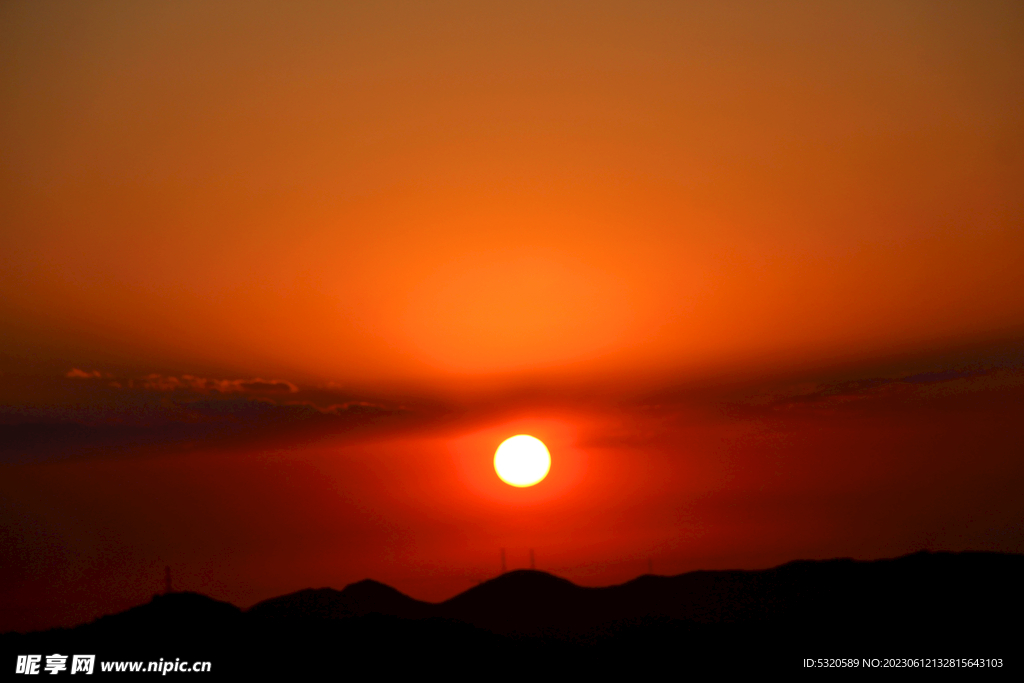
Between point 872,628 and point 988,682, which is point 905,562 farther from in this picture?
point 988,682

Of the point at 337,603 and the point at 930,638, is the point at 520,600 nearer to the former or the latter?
the point at 337,603

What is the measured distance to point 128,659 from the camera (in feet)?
243

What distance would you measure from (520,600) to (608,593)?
15.0m

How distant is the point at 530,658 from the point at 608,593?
202 ft

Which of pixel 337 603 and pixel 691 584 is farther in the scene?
pixel 337 603

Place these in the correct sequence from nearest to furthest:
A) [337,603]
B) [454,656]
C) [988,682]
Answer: [988,682] → [454,656] → [337,603]

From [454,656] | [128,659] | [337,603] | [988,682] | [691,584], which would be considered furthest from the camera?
[337,603]

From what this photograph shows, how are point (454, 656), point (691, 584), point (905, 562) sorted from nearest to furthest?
1. point (454, 656)
2. point (905, 562)
3. point (691, 584)

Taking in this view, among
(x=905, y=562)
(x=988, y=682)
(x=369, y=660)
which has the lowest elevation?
(x=988, y=682)

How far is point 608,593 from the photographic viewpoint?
140875mm

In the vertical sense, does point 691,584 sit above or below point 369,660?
above

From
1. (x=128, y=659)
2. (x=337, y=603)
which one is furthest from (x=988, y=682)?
(x=337, y=603)

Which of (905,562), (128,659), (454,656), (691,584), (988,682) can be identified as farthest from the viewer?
(691,584)

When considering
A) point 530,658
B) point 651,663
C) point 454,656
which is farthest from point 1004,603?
point 454,656
